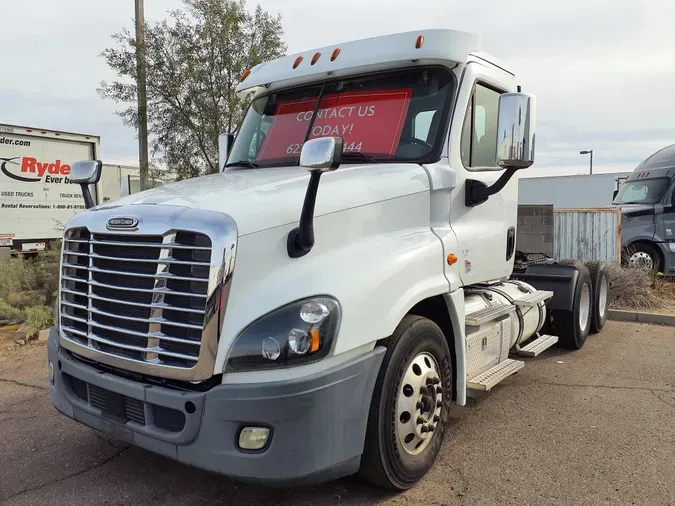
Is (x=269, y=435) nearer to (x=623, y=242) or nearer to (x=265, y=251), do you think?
(x=265, y=251)

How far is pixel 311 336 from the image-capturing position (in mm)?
2672

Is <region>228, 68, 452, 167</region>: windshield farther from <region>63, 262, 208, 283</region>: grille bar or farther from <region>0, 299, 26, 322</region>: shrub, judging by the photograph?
<region>0, 299, 26, 322</region>: shrub

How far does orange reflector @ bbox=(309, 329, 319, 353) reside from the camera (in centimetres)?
267

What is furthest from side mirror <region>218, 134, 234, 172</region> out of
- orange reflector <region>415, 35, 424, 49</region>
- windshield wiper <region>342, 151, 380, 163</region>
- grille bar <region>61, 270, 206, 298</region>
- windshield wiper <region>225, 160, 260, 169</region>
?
grille bar <region>61, 270, 206, 298</region>

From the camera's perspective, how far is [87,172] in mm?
3865

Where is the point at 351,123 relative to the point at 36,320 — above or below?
above

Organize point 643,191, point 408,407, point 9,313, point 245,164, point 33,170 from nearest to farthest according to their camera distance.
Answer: point 408,407 → point 245,164 → point 9,313 → point 643,191 → point 33,170

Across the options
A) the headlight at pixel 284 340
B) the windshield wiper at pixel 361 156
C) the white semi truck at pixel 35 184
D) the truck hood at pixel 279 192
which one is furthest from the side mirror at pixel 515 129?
the white semi truck at pixel 35 184

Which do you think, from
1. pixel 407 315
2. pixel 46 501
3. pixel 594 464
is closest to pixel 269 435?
pixel 407 315

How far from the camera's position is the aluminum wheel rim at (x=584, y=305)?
22.9 ft

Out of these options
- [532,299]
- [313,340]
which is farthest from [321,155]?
[532,299]

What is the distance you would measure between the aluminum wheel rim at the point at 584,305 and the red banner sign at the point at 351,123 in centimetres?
406

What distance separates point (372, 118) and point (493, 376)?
6.81 ft

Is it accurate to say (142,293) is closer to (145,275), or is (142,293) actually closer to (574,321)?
(145,275)
